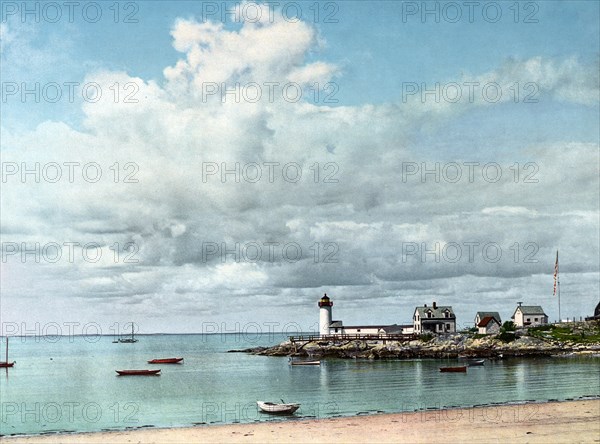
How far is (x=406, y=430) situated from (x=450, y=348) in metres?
76.0

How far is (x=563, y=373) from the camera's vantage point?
75.7m

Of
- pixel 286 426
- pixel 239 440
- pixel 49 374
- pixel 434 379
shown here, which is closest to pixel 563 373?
pixel 434 379

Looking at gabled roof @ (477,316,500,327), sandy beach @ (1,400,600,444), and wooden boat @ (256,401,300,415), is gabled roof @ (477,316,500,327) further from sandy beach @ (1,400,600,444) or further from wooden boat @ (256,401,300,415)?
wooden boat @ (256,401,300,415)

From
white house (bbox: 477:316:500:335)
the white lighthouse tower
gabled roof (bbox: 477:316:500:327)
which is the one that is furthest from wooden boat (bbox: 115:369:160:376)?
gabled roof (bbox: 477:316:500:327)

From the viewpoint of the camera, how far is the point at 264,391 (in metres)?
67.4

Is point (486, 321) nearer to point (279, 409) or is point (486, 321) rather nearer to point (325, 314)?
point (325, 314)

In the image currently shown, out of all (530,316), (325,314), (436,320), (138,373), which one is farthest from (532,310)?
(138,373)

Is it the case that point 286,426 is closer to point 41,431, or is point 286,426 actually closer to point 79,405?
point 41,431

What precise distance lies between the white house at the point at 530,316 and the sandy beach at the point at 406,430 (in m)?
93.3

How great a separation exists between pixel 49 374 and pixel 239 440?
75297mm

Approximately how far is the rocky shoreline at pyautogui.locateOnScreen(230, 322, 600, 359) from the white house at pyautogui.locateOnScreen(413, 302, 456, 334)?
4735 mm

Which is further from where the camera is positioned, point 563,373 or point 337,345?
point 337,345

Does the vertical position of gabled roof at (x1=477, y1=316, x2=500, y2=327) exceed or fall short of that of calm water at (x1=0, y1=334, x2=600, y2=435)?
it exceeds it

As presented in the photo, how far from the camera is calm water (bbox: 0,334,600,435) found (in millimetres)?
49906
